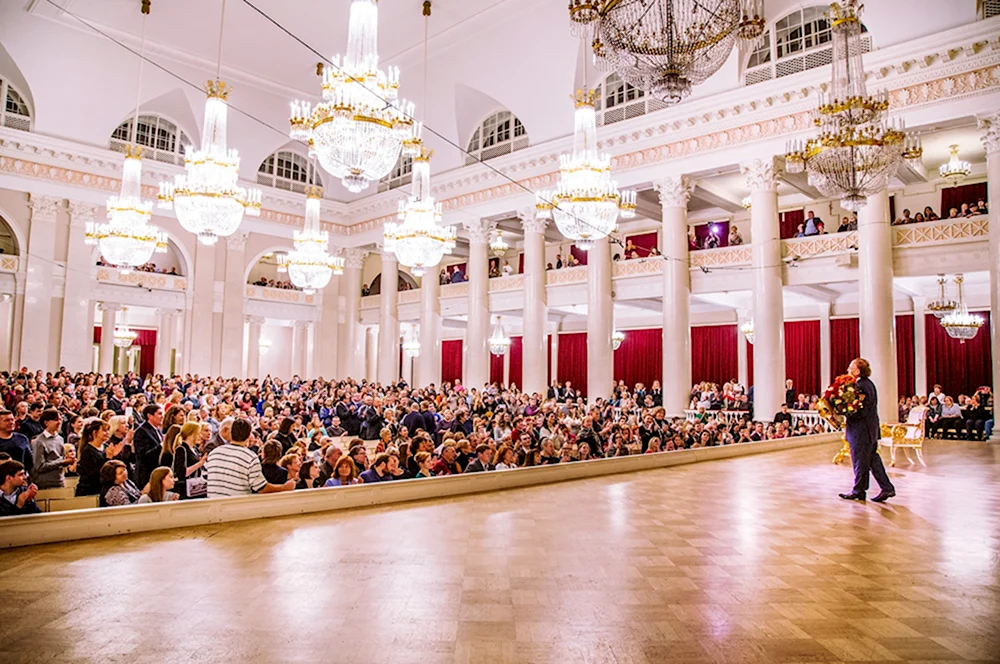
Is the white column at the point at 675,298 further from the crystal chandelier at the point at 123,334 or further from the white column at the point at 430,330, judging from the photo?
the crystal chandelier at the point at 123,334

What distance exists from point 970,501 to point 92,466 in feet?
22.6

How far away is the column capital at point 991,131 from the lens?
32.9 feet

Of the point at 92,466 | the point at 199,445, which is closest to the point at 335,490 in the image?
the point at 92,466

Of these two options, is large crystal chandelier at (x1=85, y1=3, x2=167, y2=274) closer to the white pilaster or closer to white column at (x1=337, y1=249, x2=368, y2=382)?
the white pilaster

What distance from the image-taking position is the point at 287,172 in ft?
69.6

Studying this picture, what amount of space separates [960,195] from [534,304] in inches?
398

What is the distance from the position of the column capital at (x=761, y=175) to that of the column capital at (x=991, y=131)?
10.6 ft

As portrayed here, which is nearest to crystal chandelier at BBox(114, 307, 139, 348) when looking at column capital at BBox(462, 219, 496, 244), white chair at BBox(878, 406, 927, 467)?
column capital at BBox(462, 219, 496, 244)

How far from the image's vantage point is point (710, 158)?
43.0ft

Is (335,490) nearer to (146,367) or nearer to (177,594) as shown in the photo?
(177,594)

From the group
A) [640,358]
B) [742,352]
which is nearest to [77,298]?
[640,358]

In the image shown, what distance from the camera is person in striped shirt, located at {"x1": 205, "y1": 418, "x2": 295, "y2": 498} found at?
4309mm

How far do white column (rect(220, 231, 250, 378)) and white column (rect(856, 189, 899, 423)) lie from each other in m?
16.8

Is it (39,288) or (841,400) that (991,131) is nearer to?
(841,400)
